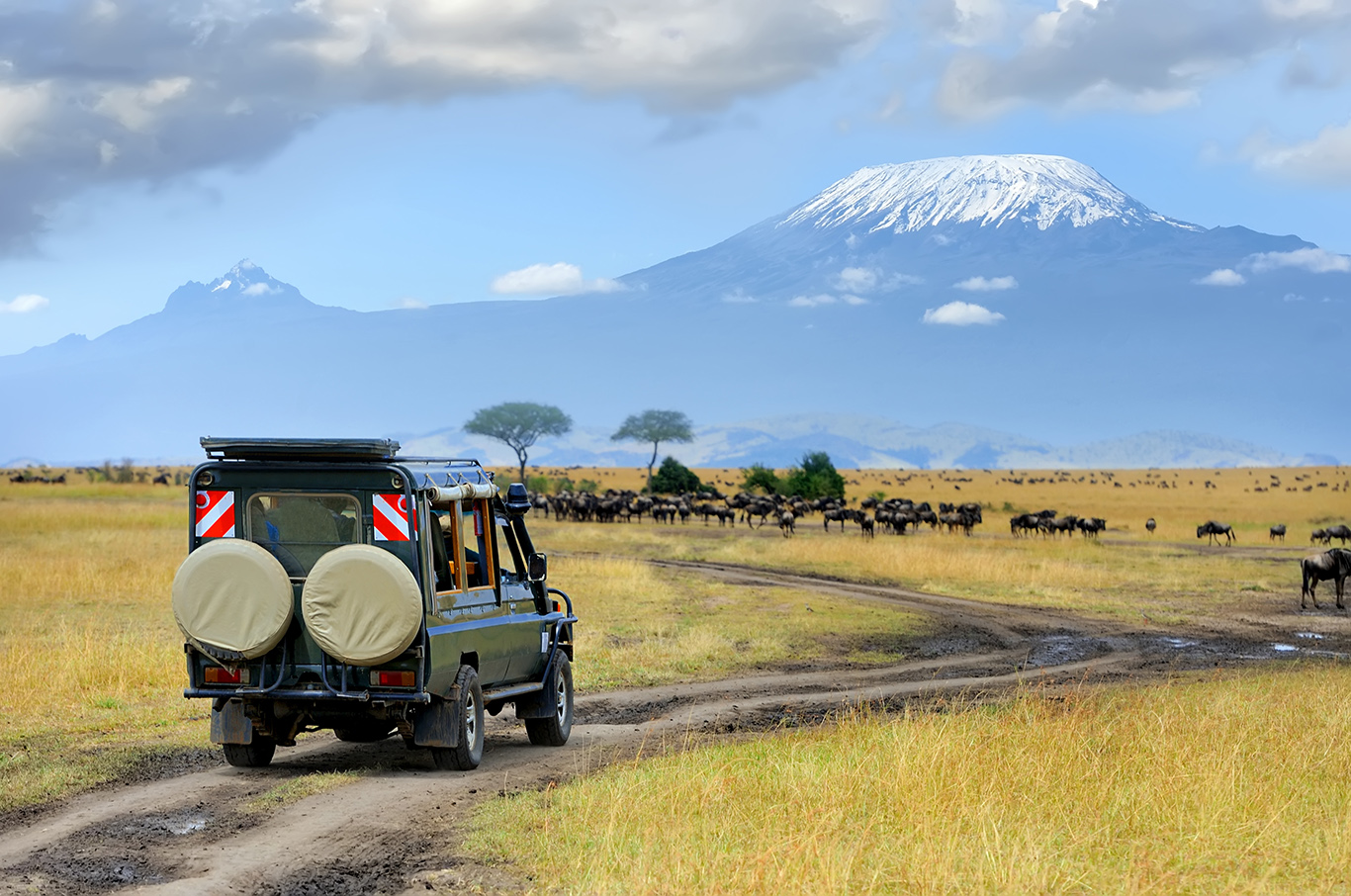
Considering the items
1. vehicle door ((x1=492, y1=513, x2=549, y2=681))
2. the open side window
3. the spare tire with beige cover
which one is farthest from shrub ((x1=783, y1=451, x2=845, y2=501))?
the spare tire with beige cover

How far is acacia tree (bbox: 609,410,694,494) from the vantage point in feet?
479

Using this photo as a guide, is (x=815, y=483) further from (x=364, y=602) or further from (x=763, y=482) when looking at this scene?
(x=364, y=602)

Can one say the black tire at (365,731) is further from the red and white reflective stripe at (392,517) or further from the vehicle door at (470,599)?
the red and white reflective stripe at (392,517)

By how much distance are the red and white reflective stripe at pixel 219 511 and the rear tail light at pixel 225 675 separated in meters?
1.13

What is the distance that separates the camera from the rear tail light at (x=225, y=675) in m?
11.5

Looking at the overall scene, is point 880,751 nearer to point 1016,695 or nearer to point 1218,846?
point 1218,846

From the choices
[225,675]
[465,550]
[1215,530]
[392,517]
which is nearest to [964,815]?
[392,517]

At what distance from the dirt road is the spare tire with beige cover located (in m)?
1.27

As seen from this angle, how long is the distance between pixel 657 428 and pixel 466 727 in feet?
444

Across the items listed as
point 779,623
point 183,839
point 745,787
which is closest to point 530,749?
point 745,787

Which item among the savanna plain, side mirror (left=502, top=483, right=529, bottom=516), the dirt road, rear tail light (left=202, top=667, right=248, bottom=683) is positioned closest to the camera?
the savanna plain

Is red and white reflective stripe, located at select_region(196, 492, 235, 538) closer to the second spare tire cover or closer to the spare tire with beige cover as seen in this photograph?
the spare tire with beige cover

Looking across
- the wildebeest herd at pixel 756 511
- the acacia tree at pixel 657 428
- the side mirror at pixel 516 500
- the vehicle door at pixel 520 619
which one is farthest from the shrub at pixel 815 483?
the side mirror at pixel 516 500

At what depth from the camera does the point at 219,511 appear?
11742 millimetres
